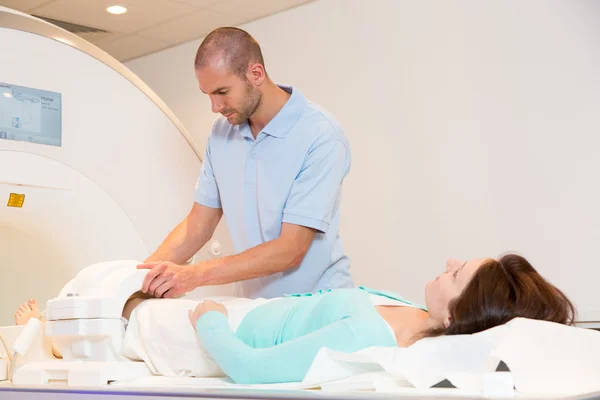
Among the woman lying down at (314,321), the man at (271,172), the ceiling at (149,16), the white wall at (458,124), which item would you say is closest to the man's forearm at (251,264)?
the man at (271,172)

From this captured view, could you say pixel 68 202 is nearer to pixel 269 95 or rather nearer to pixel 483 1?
pixel 269 95

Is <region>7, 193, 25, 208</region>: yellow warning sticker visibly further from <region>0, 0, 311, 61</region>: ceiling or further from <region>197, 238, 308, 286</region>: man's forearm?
<region>0, 0, 311, 61</region>: ceiling

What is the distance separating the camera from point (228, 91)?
2.10 metres

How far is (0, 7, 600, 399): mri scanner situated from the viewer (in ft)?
6.96

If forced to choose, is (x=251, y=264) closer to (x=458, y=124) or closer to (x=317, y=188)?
(x=317, y=188)

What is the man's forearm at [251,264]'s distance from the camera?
76.0 inches

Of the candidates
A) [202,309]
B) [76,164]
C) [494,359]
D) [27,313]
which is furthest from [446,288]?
[27,313]

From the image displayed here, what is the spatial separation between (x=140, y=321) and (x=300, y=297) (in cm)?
36

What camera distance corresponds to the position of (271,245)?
6.55 ft

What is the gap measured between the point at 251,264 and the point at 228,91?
49 cm

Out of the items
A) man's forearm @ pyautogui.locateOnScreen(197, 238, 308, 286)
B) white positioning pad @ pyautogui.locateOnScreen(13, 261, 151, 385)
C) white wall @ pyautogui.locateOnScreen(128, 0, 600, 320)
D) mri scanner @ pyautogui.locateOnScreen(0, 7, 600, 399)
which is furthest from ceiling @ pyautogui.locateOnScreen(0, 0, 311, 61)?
white positioning pad @ pyautogui.locateOnScreen(13, 261, 151, 385)

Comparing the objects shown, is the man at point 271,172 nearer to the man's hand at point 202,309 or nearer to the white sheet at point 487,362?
the man's hand at point 202,309

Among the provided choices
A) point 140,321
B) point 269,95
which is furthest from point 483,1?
point 140,321

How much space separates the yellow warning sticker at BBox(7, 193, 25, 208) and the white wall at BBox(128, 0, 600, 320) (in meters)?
1.58
